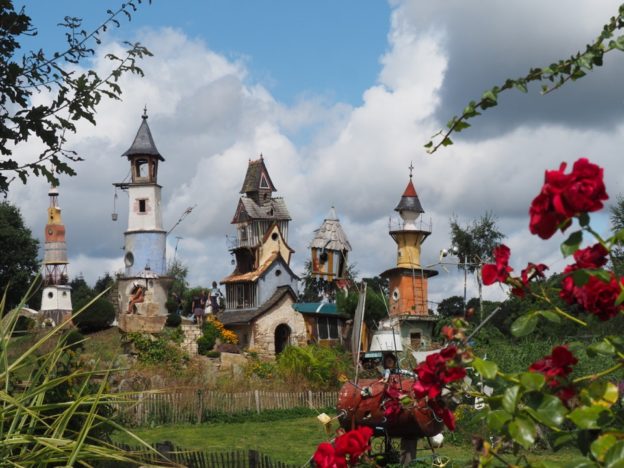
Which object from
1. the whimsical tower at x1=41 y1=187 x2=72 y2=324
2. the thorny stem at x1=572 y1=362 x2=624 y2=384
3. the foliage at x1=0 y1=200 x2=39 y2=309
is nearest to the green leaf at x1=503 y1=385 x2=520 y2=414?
the thorny stem at x1=572 y1=362 x2=624 y2=384

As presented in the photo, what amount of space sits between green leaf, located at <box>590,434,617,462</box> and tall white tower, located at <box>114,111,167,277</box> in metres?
40.1

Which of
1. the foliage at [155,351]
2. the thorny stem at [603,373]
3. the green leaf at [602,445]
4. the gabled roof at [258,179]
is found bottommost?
the green leaf at [602,445]

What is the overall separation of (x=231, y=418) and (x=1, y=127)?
1819cm

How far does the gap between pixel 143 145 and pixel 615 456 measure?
41140 millimetres

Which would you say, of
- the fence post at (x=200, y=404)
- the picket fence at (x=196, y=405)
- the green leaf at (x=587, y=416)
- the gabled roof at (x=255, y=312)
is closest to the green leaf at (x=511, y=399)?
the green leaf at (x=587, y=416)

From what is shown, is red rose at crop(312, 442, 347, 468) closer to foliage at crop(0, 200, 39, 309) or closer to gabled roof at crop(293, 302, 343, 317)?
gabled roof at crop(293, 302, 343, 317)

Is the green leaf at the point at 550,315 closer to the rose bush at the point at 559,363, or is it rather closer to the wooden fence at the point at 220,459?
the rose bush at the point at 559,363

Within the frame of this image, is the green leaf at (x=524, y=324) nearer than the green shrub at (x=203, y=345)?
Yes

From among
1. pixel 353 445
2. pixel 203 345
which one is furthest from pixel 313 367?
pixel 353 445

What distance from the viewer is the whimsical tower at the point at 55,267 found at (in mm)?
53125

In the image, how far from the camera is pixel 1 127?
21.6 ft

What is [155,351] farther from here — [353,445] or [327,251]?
[353,445]

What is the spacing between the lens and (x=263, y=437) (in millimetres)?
19469

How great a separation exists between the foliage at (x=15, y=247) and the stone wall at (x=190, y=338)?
2136 cm
